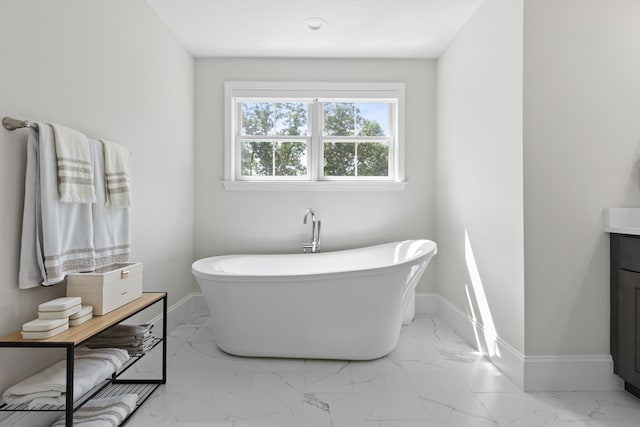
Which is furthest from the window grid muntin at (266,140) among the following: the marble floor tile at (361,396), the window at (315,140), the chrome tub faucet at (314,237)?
the marble floor tile at (361,396)

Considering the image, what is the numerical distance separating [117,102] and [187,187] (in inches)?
46.8

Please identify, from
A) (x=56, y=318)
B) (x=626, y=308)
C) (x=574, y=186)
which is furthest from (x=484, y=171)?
(x=56, y=318)

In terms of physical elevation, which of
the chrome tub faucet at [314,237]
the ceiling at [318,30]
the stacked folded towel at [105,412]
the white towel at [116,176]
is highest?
the ceiling at [318,30]

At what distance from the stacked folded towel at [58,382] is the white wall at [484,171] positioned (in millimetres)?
2098

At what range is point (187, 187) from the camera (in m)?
3.36

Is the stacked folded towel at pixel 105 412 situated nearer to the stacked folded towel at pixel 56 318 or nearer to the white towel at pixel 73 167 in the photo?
the stacked folded towel at pixel 56 318

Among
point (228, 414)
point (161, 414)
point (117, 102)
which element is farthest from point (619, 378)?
point (117, 102)

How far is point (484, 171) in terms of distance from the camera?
254 centimetres

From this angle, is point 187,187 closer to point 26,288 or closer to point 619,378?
point 26,288

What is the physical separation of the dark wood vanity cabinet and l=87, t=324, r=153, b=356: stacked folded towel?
96.6 inches

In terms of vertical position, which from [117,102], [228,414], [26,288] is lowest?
[228,414]

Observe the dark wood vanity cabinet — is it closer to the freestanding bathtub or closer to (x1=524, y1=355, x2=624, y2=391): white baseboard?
(x1=524, y1=355, x2=624, y2=391): white baseboard

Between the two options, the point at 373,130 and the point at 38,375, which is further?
the point at 373,130

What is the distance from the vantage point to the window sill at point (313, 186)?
137 inches
